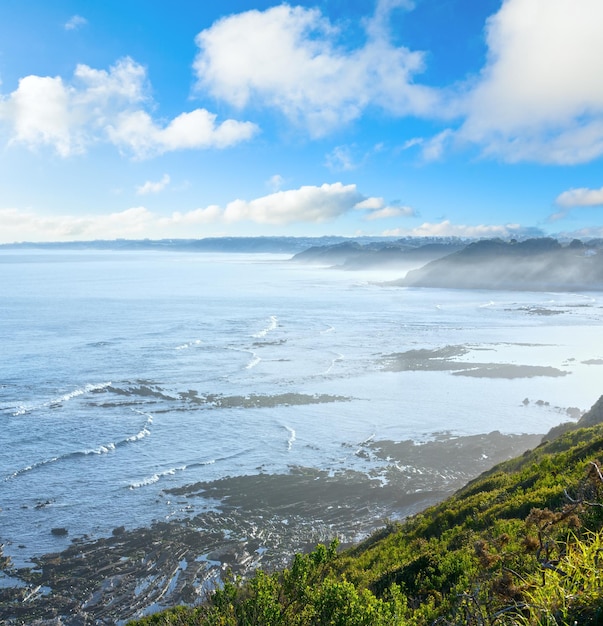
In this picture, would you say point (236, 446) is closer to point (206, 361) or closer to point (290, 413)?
point (290, 413)

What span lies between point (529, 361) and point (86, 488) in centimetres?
4380

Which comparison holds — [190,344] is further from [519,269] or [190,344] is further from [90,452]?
[519,269]

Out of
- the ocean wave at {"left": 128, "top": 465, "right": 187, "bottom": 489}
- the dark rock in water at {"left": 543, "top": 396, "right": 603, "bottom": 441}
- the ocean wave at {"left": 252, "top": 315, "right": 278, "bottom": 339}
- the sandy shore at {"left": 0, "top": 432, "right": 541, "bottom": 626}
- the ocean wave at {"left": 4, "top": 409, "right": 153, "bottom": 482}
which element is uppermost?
the dark rock in water at {"left": 543, "top": 396, "right": 603, "bottom": 441}

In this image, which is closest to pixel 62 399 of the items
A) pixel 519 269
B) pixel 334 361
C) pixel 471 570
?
pixel 334 361

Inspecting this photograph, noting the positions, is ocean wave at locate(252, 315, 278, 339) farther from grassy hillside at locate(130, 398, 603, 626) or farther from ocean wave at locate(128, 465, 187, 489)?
grassy hillside at locate(130, 398, 603, 626)

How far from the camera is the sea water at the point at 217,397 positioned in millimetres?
24391

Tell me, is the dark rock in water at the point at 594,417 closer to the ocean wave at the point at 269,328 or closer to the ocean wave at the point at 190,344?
the ocean wave at the point at 190,344

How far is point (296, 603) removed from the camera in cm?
813

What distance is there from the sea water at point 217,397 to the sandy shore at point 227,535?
3.80 feet

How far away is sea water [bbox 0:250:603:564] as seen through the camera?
2439cm

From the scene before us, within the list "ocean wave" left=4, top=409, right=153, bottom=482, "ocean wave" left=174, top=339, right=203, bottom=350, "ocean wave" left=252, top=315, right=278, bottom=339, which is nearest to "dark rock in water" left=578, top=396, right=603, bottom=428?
"ocean wave" left=4, top=409, right=153, bottom=482

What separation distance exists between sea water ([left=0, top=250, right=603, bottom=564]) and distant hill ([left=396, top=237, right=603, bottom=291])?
77.4 m

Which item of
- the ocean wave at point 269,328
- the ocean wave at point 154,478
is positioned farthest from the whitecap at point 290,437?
the ocean wave at point 269,328

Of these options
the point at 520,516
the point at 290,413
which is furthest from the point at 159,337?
the point at 520,516
